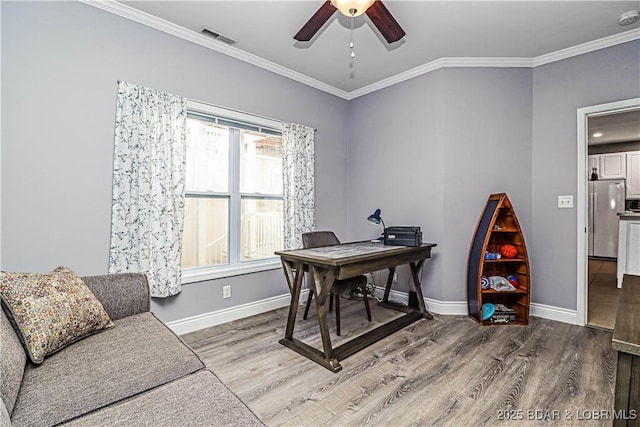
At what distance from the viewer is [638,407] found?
0.99 meters

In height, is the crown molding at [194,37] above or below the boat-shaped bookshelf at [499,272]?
above

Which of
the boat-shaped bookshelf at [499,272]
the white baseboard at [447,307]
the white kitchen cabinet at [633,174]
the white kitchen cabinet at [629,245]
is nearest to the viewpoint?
the boat-shaped bookshelf at [499,272]

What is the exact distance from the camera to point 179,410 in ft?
3.48

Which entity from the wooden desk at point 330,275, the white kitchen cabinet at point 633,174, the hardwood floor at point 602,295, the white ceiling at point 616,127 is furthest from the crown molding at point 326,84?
the white kitchen cabinet at point 633,174

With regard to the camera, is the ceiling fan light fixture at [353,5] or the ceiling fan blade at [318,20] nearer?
the ceiling fan light fixture at [353,5]

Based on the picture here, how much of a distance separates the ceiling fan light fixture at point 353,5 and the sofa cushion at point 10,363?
2224mm

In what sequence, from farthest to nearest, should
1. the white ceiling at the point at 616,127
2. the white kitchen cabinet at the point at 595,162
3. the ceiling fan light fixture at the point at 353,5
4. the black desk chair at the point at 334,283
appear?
the white kitchen cabinet at the point at 595,162, the white ceiling at the point at 616,127, the black desk chair at the point at 334,283, the ceiling fan light fixture at the point at 353,5

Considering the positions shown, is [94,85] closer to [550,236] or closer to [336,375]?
[336,375]

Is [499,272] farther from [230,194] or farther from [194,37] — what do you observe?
[194,37]

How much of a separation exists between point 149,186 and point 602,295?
17.9ft

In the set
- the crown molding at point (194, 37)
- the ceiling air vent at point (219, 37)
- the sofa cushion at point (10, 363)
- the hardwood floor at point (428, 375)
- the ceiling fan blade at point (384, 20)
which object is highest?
the ceiling air vent at point (219, 37)

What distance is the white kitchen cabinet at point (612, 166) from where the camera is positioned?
638 cm

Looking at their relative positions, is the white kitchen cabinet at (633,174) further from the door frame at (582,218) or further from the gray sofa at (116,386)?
the gray sofa at (116,386)

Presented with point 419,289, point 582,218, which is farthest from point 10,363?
point 582,218
